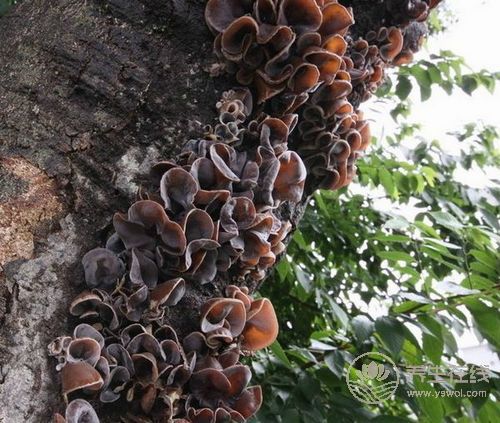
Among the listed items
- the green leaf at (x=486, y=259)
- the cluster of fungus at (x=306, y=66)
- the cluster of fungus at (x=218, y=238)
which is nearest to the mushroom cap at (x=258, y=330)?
the cluster of fungus at (x=218, y=238)

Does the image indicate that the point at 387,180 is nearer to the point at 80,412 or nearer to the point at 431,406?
the point at 431,406

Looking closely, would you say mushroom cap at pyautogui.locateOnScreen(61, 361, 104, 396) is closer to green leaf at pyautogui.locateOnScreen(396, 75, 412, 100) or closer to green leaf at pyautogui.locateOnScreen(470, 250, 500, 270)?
green leaf at pyautogui.locateOnScreen(470, 250, 500, 270)

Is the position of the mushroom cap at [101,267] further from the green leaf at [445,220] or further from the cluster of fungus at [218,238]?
the green leaf at [445,220]

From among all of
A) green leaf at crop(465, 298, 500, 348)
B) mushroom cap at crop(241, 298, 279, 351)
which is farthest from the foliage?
mushroom cap at crop(241, 298, 279, 351)

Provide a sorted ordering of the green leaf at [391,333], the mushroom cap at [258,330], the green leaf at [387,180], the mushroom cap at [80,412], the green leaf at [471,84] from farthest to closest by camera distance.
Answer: the green leaf at [471,84] → the green leaf at [387,180] → the green leaf at [391,333] → the mushroom cap at [258,330] → the mushroom cap at [80,412]

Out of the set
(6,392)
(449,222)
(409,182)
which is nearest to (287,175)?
(6,392)

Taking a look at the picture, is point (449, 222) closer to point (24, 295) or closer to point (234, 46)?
point (234, 46)

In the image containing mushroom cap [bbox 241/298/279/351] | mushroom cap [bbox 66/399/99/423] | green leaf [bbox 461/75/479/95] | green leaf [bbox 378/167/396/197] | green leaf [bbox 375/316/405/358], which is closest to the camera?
mushroom cap [bbox 66/399/99/423]
